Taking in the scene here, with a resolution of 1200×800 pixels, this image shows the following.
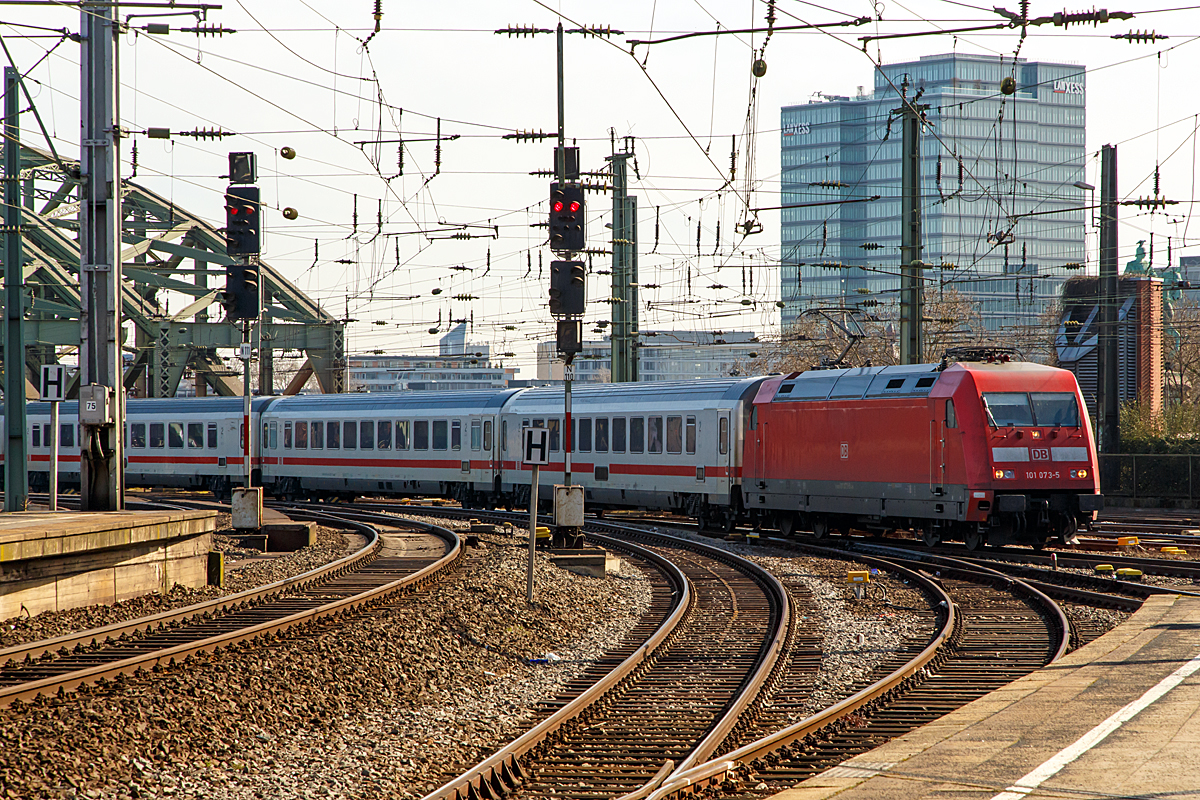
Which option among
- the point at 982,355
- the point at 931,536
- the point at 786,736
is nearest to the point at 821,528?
the point at 931,536

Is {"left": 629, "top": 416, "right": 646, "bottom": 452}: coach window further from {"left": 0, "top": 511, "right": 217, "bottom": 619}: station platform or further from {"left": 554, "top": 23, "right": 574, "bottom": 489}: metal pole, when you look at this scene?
{"left": 0, "top": 511, "right": 217, "bottom": 619}: station platform

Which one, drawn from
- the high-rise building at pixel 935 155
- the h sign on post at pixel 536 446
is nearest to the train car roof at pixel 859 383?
the h sign on post at pixel 536 446

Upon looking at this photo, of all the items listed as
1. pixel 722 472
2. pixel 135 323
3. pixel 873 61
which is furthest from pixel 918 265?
pixel 135 323

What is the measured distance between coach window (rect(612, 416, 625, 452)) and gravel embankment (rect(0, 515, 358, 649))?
7.52m

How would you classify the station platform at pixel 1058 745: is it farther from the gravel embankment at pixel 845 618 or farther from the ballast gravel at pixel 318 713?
the ballast gravel at pixel 318 713

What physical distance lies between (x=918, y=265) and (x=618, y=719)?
1814cm

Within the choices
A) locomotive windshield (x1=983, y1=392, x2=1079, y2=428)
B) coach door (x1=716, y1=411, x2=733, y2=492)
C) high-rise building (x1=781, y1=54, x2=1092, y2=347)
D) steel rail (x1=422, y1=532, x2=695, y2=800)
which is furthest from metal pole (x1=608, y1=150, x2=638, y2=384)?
high-rise building (x1=781, y1=54, x2=1092, y2=347)

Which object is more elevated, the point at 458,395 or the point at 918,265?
the point at 918,265

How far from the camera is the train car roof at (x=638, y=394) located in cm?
→ 2708

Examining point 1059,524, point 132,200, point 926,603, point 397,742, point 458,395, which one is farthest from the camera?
point 132,200

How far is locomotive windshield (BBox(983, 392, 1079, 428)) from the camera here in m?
20.8

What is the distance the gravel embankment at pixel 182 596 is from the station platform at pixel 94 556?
0.44 feet

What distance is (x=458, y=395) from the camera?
3541 centimetres

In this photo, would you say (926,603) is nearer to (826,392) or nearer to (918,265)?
(826,392)
